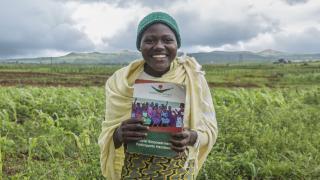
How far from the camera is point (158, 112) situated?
1815 millimetres

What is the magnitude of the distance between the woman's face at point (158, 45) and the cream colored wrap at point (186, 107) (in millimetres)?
67

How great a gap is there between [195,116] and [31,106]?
22.2 feet

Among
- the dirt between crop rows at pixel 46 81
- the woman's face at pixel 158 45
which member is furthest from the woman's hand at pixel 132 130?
the dirt between crop rows at pixel 46 81

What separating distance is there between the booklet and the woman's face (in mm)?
121

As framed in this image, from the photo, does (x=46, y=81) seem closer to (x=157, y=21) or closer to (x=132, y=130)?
(x=157, y=21)

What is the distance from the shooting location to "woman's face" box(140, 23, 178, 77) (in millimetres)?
1919

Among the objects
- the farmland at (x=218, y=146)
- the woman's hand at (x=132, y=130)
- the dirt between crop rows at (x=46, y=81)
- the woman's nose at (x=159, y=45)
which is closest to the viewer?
the woman's hand at (x=132, y=130)

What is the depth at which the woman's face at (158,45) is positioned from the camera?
1919 millimetres

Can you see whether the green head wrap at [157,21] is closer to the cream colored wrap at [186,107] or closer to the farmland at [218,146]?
the cream colored wrap at [186,107]

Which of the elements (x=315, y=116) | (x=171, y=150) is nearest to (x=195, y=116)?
(x=171, y=150)

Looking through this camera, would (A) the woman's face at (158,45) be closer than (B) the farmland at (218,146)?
Yes

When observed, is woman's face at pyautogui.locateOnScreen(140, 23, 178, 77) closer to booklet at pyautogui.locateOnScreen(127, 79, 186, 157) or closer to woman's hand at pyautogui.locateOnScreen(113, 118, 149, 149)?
booklet at pyautogui.locateOnScreen(127, 79, 186, 157)

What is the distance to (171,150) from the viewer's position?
72.0 inches

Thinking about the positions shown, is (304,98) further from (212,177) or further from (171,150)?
(171,150)
